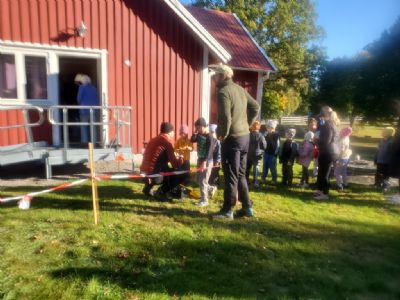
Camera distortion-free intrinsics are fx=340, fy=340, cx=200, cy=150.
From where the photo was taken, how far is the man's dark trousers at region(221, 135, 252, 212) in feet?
17.3

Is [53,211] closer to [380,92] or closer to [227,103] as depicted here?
[227,103]

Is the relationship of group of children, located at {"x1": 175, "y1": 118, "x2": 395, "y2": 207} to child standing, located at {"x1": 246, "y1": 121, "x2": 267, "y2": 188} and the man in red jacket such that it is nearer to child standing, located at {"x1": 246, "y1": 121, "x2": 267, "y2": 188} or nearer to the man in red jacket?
child standing, located at {"x1": 246, "y1": 121, "x2": 267, "y2": 188}

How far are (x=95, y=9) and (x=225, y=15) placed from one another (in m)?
9.47

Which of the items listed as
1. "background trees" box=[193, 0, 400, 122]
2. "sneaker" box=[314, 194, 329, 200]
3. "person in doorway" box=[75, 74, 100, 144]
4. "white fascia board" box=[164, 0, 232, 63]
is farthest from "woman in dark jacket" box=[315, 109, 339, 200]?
"background trees" box=[193, 0, 400, 122]

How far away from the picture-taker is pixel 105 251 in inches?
167

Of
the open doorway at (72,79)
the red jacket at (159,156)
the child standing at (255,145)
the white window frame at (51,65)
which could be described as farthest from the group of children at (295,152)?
the open doorway at (72,79)

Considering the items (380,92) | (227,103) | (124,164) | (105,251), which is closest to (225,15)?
(124,164)

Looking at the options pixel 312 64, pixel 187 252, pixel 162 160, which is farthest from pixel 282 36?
pixel 187 252

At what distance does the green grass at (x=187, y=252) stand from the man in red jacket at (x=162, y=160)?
44 centimetres

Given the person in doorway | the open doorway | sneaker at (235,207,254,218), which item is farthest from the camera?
the open doorway

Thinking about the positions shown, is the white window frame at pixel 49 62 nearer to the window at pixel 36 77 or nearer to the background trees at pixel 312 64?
the window at pixel 36 77

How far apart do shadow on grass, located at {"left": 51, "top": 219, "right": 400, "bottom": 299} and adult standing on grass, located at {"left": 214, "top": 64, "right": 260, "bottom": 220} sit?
30.2 inches

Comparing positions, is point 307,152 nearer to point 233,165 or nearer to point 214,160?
point 214,160

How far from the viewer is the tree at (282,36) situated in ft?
104
